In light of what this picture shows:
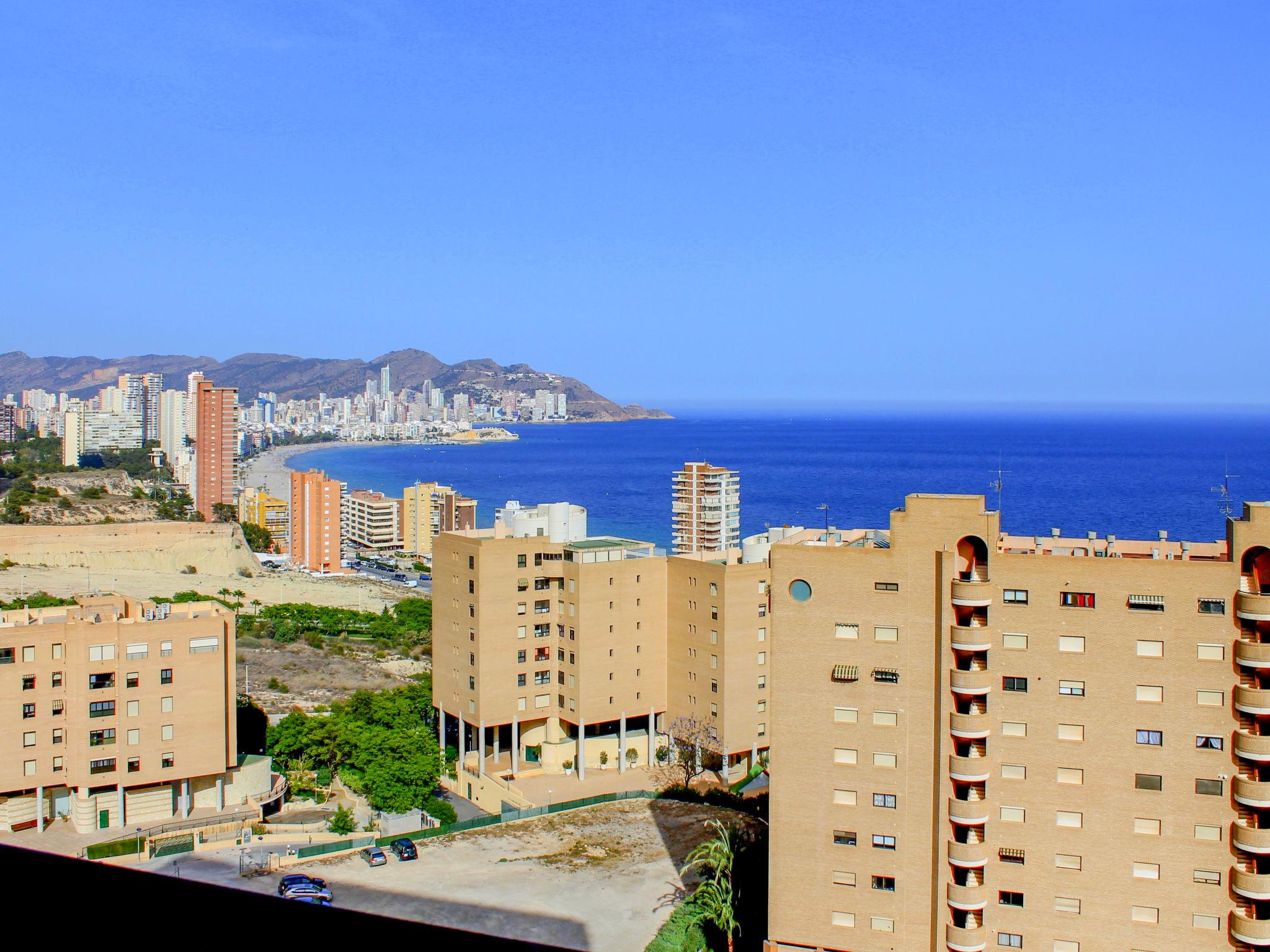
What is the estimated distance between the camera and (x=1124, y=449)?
80.1 meters

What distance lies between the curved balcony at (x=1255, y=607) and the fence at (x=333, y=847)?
28.1 feet

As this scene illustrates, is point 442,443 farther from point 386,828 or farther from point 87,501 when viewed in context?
point 386,828

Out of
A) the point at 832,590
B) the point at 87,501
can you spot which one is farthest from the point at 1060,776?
the point at 87,501

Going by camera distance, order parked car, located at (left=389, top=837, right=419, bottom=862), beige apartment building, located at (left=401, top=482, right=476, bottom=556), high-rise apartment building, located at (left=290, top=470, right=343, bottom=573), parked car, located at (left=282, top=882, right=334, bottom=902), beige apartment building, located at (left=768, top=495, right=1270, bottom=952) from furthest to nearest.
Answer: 1. beige apartment building, located at (left=401, top=482, right=476, bottom=556)
2. high-rise apartment building, located at (left=290, top=470, right=343, bottom=573)
3. parked car, located at (left=389, top=837, right=419, bottom=862)
4. parked car, located at (left=282, top=882, right=334, bottom=902)
5. beige apartment building, located at (left=768, top=495, right=1270, bottom=952)

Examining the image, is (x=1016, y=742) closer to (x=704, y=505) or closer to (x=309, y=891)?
(x=309, y=891)

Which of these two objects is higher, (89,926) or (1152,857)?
(89,926)

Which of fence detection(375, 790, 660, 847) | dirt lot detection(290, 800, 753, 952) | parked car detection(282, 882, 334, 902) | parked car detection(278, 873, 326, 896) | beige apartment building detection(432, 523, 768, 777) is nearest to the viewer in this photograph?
dirt lot detection(290, 800, 753, 952)

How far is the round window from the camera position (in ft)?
30.3

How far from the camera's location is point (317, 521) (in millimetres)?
43375

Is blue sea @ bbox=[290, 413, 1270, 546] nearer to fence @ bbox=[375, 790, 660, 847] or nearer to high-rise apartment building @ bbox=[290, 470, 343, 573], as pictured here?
high-rise apartment building @ bbox=[290, 470, 343, 573]

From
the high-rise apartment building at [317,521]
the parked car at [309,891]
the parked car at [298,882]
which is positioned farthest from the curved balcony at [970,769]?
the high-rise apartment building at [317,521]

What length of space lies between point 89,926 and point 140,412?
89891mm

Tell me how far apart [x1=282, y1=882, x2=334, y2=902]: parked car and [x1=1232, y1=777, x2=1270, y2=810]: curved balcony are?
294 inches

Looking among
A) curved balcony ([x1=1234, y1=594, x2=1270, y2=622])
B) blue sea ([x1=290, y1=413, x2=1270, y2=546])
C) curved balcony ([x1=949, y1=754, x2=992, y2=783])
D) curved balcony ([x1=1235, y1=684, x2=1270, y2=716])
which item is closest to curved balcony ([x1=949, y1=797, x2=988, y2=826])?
curved balcony ([x1=949, y1=754, x2=992, y2=783])
